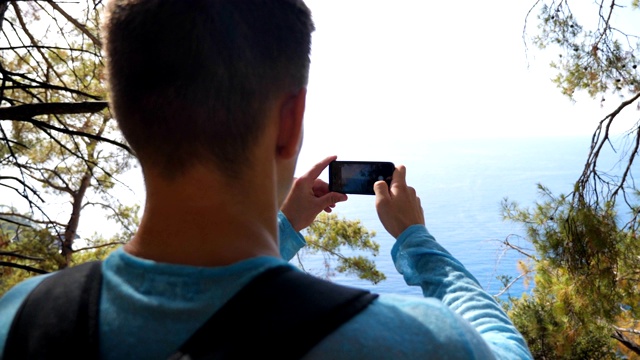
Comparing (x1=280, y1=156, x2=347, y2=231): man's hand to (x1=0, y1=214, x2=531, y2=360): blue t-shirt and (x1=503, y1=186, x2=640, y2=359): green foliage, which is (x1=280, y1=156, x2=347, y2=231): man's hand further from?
(x1=503, y1=186, x2=640, y2=359): green foliage

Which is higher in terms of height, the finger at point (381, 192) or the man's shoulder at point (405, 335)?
the finger at point (381, 192)

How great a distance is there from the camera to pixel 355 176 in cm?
82

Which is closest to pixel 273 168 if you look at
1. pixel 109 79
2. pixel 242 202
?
pixel 242 202

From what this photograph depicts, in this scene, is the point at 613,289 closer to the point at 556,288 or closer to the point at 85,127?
the point at 556,288

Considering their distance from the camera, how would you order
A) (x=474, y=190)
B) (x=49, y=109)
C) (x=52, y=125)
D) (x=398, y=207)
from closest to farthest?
(x=398, y=207) → (x=49, y=109) → (x=52, y=125) → (x=474, y=190)

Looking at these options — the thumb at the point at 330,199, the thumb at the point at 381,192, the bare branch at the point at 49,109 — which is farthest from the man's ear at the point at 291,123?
the bare branch at the point at 49,109

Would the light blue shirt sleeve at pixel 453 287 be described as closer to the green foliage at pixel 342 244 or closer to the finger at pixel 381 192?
the finger at pixel 381 192

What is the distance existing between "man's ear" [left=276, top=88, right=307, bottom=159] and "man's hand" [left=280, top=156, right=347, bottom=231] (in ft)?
0.89

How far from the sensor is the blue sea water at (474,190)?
5.22 meters

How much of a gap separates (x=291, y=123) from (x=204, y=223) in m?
0.11

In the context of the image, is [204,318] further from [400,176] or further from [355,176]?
[355,176]

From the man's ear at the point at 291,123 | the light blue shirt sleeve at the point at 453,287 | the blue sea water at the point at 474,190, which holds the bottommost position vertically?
the blue sea water at the point at 474,190

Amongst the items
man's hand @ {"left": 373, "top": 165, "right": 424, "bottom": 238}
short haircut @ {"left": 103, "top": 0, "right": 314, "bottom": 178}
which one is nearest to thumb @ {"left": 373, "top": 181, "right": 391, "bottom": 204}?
man's hand @ {"left": 373, "top": 165, "right": 424, "bottom": 238}

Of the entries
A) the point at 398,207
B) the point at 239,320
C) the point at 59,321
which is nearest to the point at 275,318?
the point at 239,320
